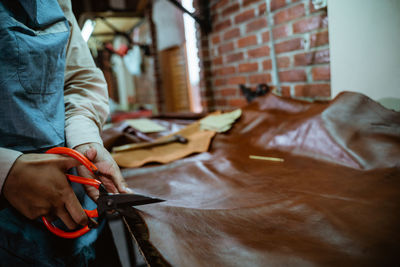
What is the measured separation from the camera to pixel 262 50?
166 centimetres

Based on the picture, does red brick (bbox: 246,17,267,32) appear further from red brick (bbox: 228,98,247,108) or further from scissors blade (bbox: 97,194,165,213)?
scissors blade (bbox: 97,194,165,213)

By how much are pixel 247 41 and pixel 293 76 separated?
48 cm

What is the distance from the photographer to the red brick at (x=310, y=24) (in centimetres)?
123

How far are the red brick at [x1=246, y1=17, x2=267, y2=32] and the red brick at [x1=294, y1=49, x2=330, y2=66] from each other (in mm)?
340

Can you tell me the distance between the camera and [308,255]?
40 centimetres

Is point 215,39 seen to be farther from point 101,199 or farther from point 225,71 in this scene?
point 101,199

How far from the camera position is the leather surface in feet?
1.38

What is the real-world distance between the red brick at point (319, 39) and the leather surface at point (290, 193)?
0.36 m

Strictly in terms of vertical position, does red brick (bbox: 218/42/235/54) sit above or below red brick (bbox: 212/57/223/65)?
above

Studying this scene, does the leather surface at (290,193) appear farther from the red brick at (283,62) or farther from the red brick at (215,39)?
the red brick at (215,39)

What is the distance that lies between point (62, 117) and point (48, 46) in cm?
17

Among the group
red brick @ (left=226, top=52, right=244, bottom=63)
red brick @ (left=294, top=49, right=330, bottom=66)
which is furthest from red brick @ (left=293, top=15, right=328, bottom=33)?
red brick @ (left=226, top=52, right=244, bottom=63)

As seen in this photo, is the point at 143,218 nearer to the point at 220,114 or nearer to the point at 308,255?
the point at 308,255

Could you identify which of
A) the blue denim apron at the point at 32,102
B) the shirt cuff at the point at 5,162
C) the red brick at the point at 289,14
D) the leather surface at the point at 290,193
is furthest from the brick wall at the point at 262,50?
the shirt cuff at the point at 5,162
